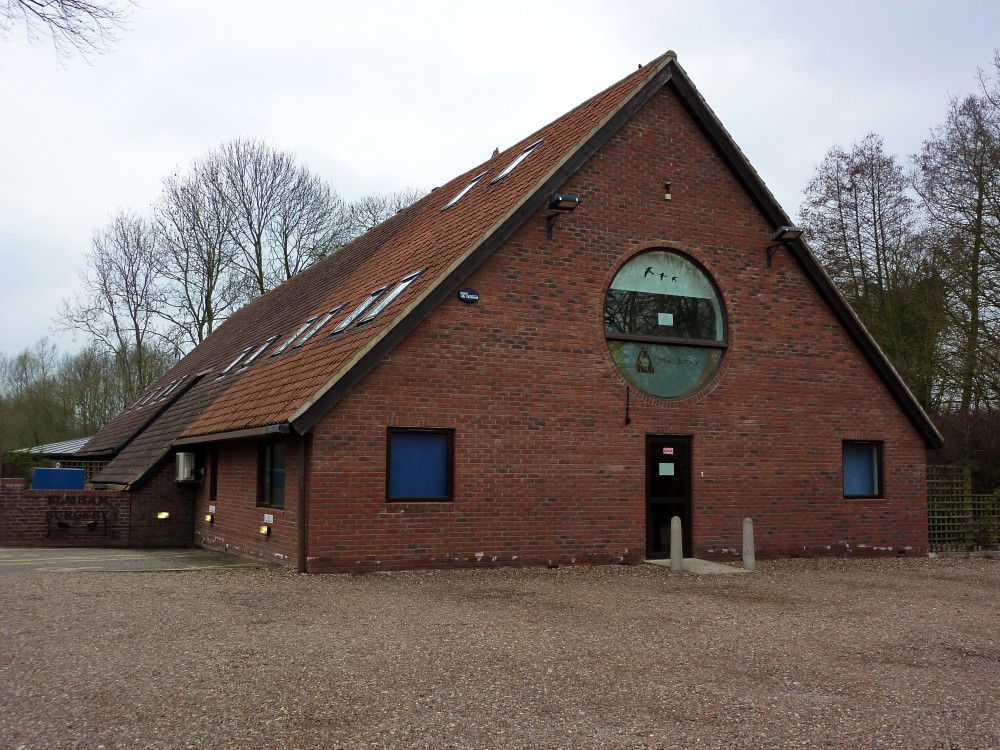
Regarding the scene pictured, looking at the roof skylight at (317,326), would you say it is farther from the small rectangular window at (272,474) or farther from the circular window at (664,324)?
the circular window at (664,324)

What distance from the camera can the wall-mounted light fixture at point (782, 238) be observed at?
50.1 feet

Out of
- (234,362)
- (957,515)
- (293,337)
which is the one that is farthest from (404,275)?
(957,515)

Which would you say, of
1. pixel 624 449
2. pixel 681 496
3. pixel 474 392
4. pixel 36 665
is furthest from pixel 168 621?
pixel 681 496

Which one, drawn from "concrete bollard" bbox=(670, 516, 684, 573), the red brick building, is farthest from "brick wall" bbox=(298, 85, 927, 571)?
"concrete bollard" bbox=(670, 516, 684, 573)

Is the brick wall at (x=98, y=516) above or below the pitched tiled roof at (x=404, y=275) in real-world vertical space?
below

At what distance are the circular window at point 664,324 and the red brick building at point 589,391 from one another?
0.04 m

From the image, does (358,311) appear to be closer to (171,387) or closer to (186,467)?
(186,467)

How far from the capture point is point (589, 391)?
46.5ft

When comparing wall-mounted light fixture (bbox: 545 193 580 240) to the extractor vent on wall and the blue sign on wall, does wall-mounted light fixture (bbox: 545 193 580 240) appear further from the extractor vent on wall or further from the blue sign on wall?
the blue sign on wall

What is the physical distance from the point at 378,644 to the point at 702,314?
896cm

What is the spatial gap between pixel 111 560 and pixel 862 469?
12291 millimetres

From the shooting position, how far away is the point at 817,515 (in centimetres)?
1555

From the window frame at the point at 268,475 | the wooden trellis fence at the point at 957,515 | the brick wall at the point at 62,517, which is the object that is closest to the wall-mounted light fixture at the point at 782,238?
the wooden trellis fence at the point at 957,515

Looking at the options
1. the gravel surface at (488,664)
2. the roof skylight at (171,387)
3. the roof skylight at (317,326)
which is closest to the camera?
the gravel surface at (488,664)
